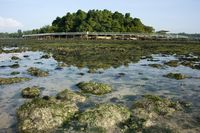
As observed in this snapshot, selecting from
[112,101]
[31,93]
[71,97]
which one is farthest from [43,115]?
[31,93]

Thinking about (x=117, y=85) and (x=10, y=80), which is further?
(x=10, y=80)

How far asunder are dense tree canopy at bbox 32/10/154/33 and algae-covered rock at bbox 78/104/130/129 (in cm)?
12255

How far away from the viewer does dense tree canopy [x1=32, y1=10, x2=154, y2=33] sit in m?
139

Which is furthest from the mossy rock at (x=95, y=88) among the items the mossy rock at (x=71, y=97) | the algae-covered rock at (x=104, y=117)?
the algae-covered rock at (x=104, y=117)

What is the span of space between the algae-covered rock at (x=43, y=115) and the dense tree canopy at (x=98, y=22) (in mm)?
122018

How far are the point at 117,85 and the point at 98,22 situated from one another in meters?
122

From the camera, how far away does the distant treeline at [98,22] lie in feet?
457

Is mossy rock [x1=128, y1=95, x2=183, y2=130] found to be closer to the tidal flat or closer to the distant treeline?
the tidal flat

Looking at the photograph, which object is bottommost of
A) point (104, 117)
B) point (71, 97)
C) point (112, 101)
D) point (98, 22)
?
point (112, 101)

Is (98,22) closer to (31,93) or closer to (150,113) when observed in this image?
(31,93)

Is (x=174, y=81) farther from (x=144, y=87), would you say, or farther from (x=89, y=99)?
(x=89, y=99)

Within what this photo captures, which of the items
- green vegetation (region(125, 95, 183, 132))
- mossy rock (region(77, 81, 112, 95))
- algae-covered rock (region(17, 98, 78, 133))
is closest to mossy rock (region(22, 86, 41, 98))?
mossy rock (region(77, 81, 112, 95))

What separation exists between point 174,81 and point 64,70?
1184 cm

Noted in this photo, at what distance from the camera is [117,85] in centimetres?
2273
